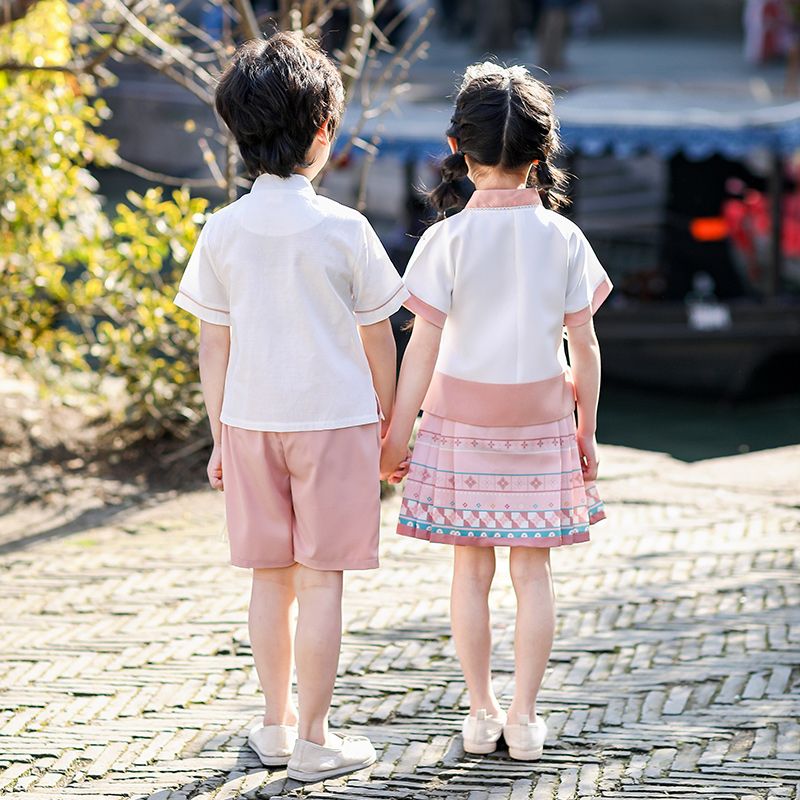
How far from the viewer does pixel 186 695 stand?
392cm

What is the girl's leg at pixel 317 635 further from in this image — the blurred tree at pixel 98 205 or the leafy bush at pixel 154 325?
the leafy bush at pixel 154 325

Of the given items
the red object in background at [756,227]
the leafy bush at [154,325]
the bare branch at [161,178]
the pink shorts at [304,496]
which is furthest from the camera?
the red object in background at [756,227]

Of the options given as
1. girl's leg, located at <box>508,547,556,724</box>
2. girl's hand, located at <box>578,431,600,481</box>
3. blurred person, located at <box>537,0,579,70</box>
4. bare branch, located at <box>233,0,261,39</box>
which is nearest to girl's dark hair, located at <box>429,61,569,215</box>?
girl's hand, located at <box>578,431,600,481</box>

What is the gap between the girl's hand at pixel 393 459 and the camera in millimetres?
3324

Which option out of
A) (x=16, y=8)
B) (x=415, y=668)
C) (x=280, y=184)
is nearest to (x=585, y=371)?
(x=280, y=184)

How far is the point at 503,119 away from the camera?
318cm

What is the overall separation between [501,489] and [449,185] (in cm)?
76

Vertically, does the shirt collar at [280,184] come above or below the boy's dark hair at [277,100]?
below

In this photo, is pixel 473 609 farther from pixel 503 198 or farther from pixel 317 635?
pixel 503 198

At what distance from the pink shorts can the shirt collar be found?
547mm

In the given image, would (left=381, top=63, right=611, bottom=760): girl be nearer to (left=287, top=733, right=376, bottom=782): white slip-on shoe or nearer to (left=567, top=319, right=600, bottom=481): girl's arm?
(left=567, top=319, right=600, bottom=481): girl's arm

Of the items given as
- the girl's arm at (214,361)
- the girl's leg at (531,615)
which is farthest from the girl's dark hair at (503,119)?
the girl's leg at (531,615)

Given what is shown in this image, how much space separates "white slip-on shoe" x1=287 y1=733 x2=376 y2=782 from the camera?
330cm

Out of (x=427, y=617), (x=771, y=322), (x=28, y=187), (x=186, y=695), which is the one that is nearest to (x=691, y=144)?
(x=771, y=322)
